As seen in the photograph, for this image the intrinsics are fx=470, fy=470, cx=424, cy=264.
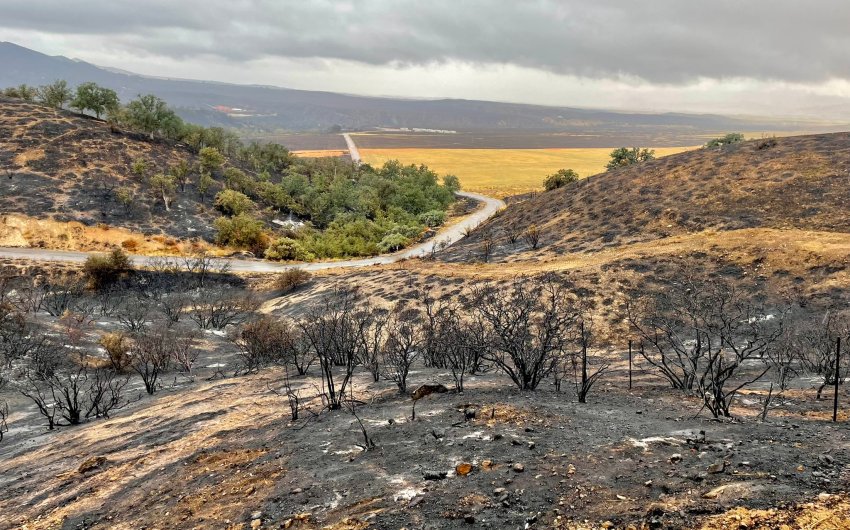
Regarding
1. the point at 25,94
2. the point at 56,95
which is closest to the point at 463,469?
the point at 56,95

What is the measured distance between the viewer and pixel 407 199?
317ft

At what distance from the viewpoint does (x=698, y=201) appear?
153ft

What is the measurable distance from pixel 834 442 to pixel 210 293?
4762cm

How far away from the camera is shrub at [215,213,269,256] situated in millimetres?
65562

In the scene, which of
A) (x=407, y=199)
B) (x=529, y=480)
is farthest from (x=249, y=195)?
(x=529, y=480)

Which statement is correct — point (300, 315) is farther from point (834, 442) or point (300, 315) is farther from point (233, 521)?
point (834, 442)

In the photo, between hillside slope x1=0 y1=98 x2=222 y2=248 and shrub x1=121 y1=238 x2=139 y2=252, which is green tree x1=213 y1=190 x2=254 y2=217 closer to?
hillside slope x1=0 y1=98 x2=222 y2=248

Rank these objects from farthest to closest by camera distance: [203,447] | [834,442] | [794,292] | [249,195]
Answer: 1. [249,195]
2. [794,292]
3. [203,447]
4. [834,442]

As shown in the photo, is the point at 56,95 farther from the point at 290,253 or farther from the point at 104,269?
the point at 290,253

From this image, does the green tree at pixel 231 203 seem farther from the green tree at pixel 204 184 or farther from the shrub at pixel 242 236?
the shrub at pixel 242 236

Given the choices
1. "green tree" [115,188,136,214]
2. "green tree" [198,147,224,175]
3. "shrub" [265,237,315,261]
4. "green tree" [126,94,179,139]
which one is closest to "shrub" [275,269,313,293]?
"shrub" [265,237,315,261]

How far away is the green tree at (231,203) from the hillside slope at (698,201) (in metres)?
37.4

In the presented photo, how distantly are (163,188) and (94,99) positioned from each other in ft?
103

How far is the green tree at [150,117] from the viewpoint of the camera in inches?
3612
